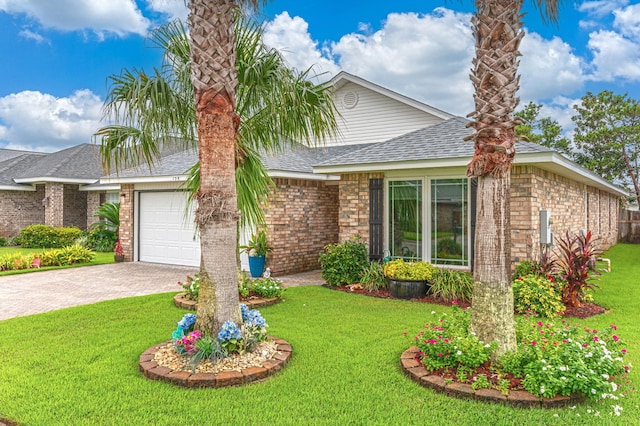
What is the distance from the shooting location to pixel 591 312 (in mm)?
6938

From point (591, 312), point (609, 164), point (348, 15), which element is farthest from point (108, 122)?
point (609, 164)

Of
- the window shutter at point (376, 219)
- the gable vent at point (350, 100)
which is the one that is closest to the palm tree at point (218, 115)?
the window shutter at point (376, 219)

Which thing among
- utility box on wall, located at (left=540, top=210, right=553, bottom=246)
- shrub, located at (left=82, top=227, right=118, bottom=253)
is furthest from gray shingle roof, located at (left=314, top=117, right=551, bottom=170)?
Answer: shrub, located at (left=82, top=227, right=118, bottom=253)

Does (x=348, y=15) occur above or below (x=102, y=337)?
above

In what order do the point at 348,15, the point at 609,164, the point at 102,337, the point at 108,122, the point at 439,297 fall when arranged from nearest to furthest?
1. the point at 102,337
2. the point at 108,122
3. the point at 439,297
4. the point at 348,15
5. the point at 609,164

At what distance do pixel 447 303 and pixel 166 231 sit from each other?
921 cm

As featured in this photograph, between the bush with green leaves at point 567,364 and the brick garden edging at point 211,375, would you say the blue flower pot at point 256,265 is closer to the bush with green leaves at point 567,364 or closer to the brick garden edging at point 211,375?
the brick garden edging at point 211,375

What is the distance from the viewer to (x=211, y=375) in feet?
13.2

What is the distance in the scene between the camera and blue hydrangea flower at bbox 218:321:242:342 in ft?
14.3

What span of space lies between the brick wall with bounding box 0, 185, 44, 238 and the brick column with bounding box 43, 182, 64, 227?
1.74 m

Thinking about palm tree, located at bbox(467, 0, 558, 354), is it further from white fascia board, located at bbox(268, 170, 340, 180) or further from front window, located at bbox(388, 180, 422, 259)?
white fascia board, located at bbox(268, 170, 340, 180)

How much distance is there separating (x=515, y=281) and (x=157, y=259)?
10778mm

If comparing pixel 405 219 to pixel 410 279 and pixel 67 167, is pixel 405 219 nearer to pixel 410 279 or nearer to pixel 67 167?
pixel 410 279

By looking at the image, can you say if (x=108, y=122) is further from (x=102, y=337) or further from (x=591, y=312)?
(x=591, y=312)
